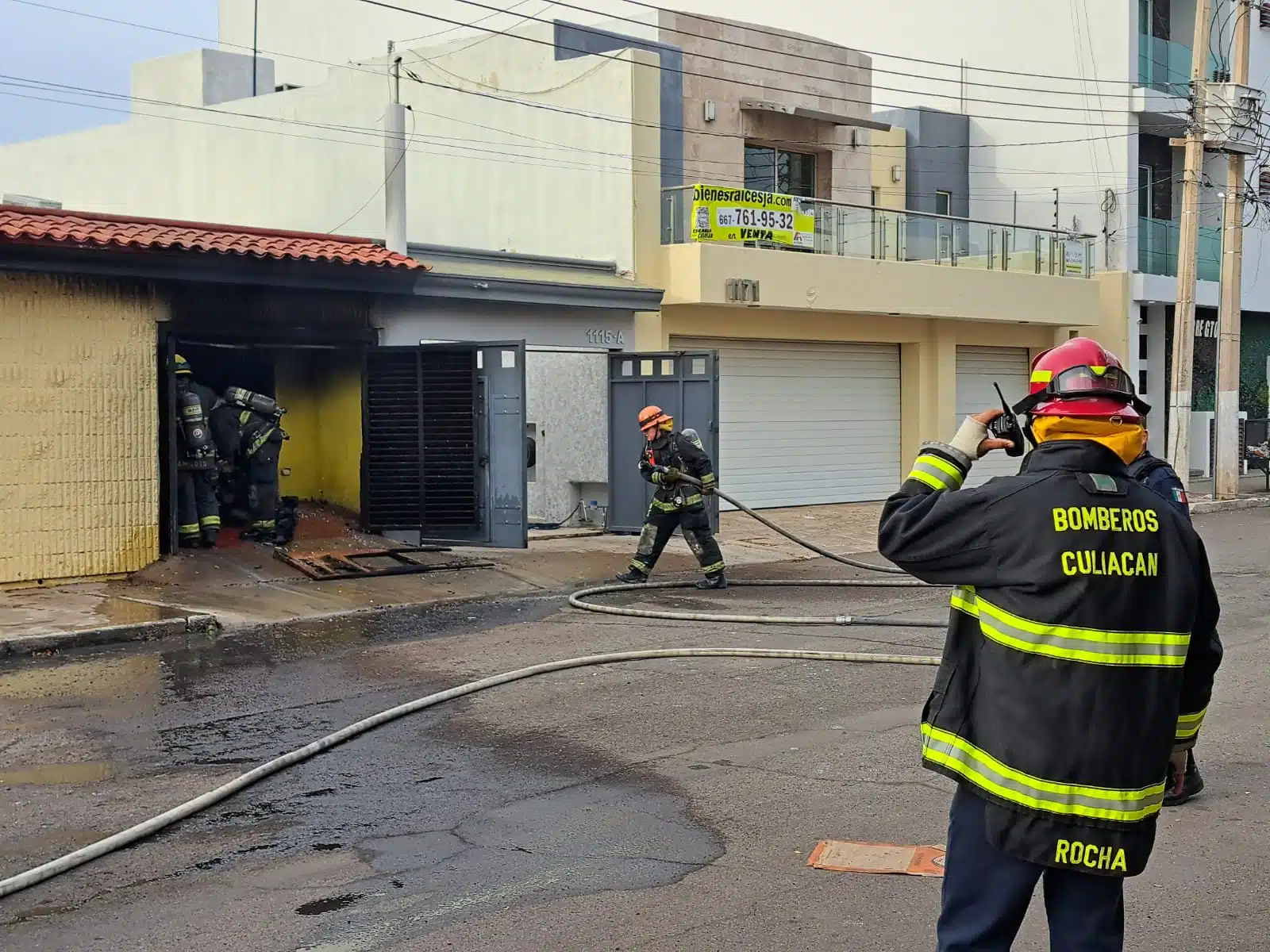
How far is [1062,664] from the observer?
328 centimetres

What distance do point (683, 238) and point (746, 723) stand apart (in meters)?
13.1

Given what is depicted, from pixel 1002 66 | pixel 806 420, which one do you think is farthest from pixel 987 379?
pixel 1002 66

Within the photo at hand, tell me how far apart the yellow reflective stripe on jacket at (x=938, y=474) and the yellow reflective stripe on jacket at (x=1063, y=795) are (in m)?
0.64

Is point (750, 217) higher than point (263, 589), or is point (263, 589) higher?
point (750, 217)

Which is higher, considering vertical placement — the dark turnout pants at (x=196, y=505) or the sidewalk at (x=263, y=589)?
the dark turnout pants at (x=196, y=505)

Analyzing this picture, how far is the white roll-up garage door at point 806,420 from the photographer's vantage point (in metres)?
22.2

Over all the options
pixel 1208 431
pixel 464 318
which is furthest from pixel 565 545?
pixel 1208 431

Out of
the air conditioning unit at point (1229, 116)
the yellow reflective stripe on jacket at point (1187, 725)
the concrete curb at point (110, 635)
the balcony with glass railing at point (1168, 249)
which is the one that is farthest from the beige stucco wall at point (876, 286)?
the yellow reflective stripe on jacket at point (1187, 725)

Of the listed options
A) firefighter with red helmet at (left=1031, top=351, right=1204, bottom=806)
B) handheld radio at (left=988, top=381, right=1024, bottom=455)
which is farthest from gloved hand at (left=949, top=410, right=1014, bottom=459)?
firefighter with red helmet at (left=1031, top=351, right=1204, bottom=806)

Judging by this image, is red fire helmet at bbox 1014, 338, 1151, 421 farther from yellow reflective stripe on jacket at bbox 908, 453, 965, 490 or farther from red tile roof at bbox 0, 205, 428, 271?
red tile roof at bbox 0, 205, 428, 271

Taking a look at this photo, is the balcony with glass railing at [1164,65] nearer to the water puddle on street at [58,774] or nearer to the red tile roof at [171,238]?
the red tile roof at [171,238]

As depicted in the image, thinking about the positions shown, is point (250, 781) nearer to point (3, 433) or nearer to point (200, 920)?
point (200, 920)

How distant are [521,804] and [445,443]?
9924 millimetres

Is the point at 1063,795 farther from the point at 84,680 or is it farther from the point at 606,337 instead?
the point at 606,337
